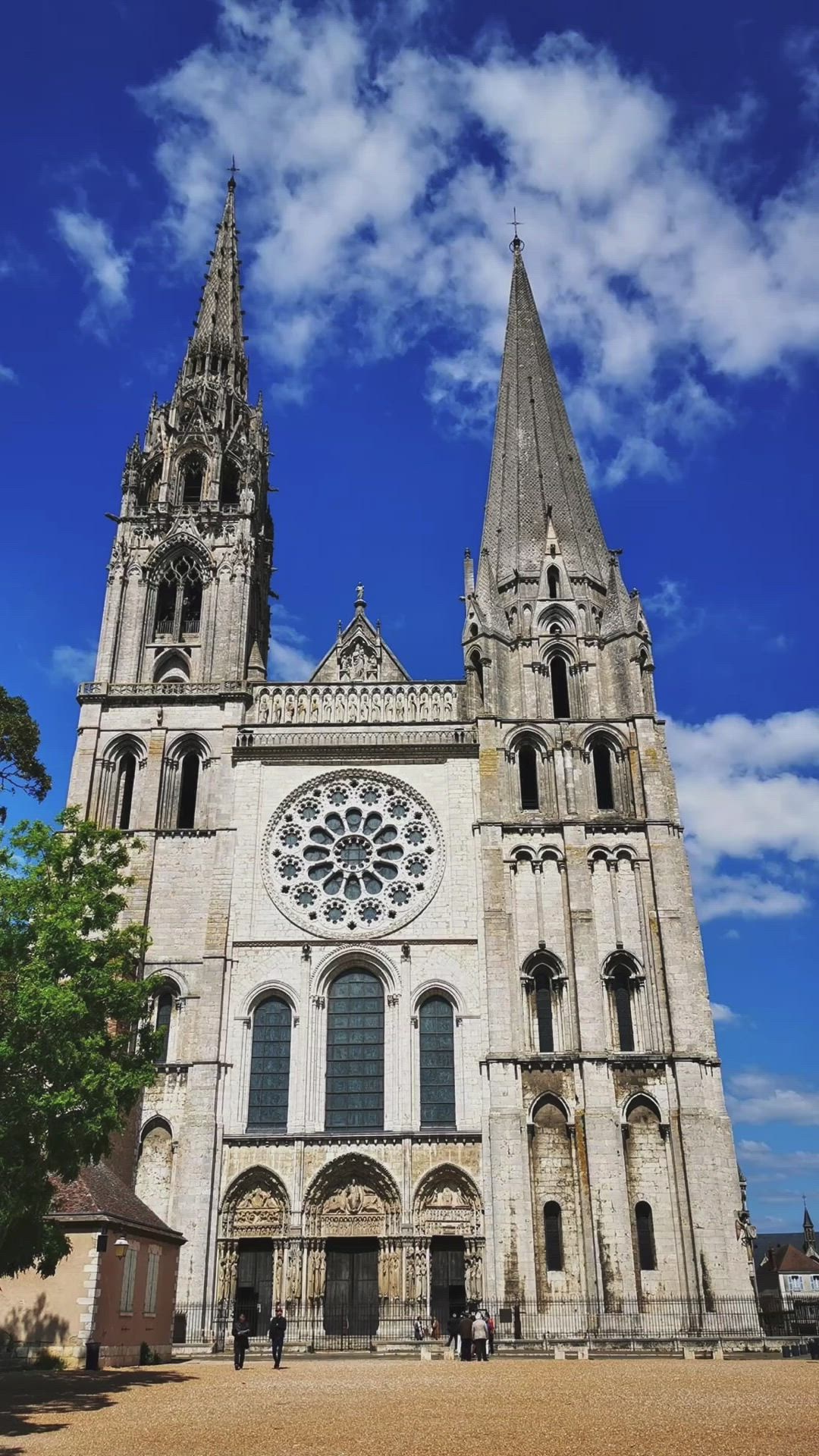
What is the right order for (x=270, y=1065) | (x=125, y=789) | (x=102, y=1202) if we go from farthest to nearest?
(x=125, y=789) < (x=270, y=1065) < (x=102, y=1202)

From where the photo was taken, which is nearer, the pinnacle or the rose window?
the rose window

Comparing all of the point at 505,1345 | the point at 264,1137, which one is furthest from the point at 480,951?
the point at 505,1345

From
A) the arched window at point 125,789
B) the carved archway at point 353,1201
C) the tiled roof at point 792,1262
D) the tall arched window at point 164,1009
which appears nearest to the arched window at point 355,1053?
the carved archway at point 353,1201

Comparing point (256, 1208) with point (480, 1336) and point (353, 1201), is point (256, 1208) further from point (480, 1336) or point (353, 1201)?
point (480, 1336)

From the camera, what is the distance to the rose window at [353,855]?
1196 inches

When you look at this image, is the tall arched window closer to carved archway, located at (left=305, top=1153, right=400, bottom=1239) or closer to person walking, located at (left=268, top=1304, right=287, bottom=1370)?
carved archway, located at (left=305, top=1153, right=400, bottom=1239)

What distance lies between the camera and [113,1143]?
26156mm

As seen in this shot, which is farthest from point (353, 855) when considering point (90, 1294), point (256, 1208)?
point (90, 1294)

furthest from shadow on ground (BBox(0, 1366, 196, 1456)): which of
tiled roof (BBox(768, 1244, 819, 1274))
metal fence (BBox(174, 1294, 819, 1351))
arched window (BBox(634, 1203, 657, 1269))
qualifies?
tiled roof (BBox(768, 1244, 819, 1274))

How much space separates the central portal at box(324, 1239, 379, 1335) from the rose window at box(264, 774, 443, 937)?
7.62 m

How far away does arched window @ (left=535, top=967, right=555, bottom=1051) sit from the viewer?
94.0 ft

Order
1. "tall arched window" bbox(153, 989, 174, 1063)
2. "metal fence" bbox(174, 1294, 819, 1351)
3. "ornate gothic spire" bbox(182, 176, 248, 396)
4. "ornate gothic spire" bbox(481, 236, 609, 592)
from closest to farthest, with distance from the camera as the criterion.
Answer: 1. "metal fence" bbox(174, 1294, 819, 1351)
2. "tall arched window" bbox(153, 989, 174, 1063)
3. "ornate gothic spire" bbox(481, 236, 609, 592)
4. "ornate gothic spire" bbox(182, 176, 248, 396)

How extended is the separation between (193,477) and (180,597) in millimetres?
5603

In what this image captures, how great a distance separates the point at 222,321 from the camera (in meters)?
44.6
